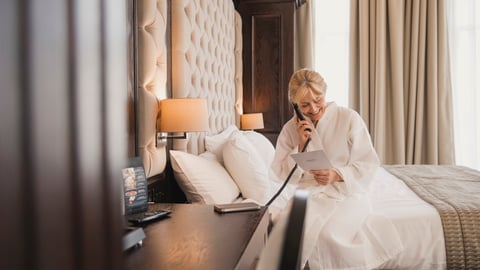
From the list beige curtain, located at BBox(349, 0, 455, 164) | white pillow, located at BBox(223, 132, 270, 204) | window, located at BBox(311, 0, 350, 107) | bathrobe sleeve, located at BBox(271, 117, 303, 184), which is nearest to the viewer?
bathrobe sleeve, located at BBox(271, 117, 303, 184)

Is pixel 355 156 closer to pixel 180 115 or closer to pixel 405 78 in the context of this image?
pixel 180 115

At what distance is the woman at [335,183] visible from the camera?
1.90m

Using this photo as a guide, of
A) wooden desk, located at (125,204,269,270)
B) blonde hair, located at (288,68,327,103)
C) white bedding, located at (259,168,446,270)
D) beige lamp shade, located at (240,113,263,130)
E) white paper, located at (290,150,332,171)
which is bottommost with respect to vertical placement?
white bedding, located at (259,168,446,270)

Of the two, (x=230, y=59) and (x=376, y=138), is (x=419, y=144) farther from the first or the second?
(x=230, y=59)

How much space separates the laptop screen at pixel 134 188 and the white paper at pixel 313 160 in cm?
83

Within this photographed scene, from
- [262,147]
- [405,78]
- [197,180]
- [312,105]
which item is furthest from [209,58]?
[405,78]

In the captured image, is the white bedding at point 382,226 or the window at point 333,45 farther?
the window at point 333,45

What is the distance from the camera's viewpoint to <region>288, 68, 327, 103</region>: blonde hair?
2.23 meters

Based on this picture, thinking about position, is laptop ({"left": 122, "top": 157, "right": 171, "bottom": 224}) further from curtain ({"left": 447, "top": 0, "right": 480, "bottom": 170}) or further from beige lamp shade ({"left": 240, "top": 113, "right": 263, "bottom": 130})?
curtain ({"left": 447, "top": 0, "right": 480, "bottom": 170})

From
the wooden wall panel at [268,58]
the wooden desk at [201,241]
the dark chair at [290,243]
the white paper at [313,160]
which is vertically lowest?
the wooden desk at [201,241]

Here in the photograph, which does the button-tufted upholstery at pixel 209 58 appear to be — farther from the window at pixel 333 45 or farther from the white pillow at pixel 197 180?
the window at pixel 333 45

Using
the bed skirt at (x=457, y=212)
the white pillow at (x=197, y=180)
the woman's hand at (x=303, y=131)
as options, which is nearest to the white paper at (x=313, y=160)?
the woman's hand at (x=303, y=131)

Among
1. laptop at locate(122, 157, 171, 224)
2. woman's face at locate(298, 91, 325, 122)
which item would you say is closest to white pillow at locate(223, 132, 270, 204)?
woman's face at locate(298, 91, 325, 122)

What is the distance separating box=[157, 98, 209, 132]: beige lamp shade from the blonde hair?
61 centimetres
